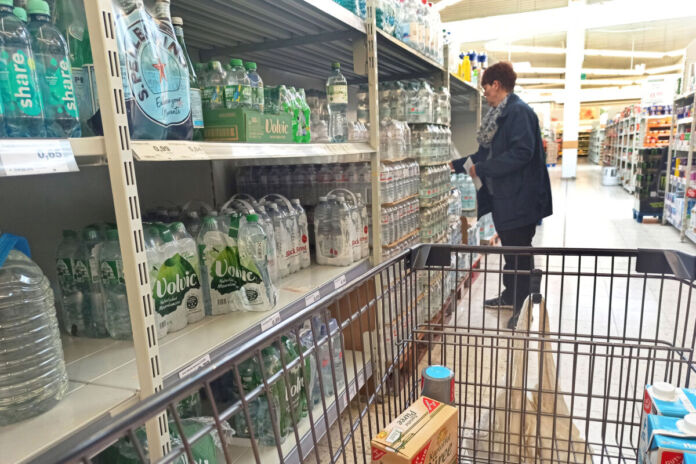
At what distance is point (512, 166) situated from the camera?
321 cm

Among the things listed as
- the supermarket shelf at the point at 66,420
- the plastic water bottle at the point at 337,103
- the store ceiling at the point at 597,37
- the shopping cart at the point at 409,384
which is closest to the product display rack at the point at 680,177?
the shopping cart at the point at 409,384

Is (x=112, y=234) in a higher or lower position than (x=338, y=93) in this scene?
lower

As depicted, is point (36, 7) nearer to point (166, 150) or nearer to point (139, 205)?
point (166, 150)

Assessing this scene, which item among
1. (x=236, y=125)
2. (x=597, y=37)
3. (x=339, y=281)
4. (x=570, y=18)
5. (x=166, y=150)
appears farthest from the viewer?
(x=597, y=37)

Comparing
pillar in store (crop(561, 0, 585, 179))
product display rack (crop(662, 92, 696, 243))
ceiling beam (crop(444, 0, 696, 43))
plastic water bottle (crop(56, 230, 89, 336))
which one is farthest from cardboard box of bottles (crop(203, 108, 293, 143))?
pillar in store (crop(561, 0, 585, 179))

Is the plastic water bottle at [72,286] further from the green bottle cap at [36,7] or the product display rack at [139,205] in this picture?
the green bottle cap at [36,7]

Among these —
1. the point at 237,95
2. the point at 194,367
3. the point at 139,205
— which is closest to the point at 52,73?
the point at 139,205

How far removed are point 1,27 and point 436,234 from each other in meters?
3.04

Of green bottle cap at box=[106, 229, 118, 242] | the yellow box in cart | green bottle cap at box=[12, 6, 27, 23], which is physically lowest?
the yellow box in cart

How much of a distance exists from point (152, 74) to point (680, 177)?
7.80 metres

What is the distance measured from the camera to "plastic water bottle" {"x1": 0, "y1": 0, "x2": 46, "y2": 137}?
2.84 feet

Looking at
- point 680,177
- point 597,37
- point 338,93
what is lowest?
point 680,177

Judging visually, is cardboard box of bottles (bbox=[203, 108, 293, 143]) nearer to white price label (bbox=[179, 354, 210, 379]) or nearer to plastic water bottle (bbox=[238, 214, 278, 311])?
plastic water bottle (bbox=[238, 214, 278, 311])

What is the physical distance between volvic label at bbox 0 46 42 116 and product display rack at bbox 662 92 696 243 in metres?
7.14
